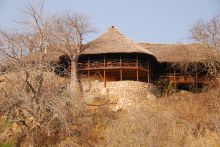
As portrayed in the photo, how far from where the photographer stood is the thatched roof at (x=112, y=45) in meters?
25.9

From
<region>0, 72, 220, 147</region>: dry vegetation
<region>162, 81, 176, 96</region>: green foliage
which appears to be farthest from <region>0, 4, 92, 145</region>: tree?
<region>162, 81, 176, 96</region>: green foliage

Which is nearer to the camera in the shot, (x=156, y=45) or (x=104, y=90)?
(x=104, y=90)

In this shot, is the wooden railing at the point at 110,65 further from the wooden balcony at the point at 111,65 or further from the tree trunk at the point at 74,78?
the tree trunk at the point at 74,78

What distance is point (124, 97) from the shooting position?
2489cm

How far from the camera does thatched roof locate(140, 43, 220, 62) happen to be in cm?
2603

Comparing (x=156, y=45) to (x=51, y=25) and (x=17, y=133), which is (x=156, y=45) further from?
(x=17, y=133)

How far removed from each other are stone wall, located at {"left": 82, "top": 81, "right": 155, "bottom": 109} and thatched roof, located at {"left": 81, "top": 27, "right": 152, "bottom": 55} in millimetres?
1985

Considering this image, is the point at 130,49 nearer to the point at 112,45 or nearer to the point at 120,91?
the point at 112,45

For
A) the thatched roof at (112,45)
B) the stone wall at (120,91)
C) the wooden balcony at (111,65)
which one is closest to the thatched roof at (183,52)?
the thatched roof at (112,45)

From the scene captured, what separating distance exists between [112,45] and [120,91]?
320cm

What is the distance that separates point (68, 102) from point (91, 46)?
25.5 feet

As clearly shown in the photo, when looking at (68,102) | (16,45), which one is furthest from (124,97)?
(16,45)

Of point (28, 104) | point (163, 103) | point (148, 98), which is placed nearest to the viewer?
point (28, 104)

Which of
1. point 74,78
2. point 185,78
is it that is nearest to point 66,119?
point 74,78
